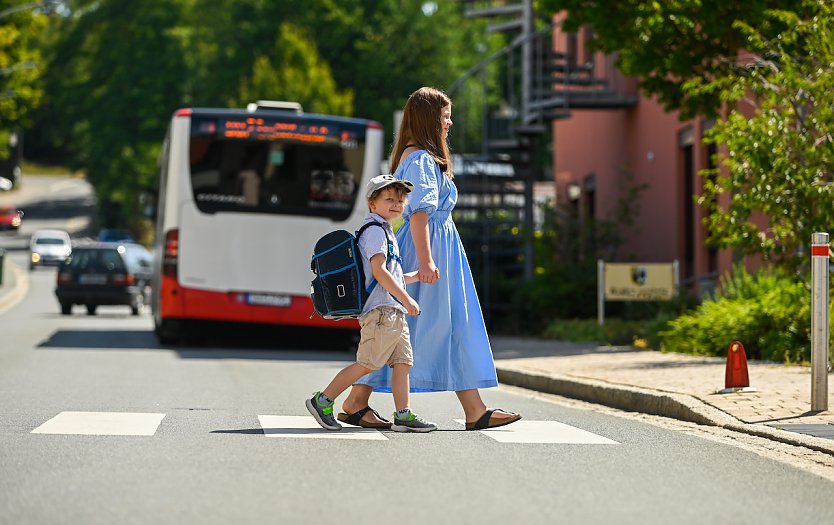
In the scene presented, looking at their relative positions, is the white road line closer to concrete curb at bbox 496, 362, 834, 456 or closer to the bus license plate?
the bus license plate

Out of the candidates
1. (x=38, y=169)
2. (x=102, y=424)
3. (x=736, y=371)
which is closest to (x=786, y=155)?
(x=736, y=371)

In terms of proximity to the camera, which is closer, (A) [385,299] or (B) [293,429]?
(A) [385,299]

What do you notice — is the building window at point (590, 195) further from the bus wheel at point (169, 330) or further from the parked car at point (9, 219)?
the parked car at point (9, 219)

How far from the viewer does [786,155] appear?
1470 centimetres

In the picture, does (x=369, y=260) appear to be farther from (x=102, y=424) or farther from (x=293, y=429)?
(x=102, y=424)

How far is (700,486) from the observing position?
6930 mm

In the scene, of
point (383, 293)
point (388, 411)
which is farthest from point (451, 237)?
point (388, 411)

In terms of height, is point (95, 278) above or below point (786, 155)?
below

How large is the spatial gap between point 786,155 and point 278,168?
7.69 meters

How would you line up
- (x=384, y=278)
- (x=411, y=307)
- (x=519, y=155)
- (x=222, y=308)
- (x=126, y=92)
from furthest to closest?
(x=126, y=92) → (x=519, y=155) → (x=222, y=308) → (x=411, y=307) → (x=384, y=278)

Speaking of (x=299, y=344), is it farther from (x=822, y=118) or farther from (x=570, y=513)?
(x=570, y=513)

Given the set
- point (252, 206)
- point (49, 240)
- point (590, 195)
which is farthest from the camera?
point (49, 240)

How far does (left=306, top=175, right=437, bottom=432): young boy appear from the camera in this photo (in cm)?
875

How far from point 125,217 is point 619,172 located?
5732cm
